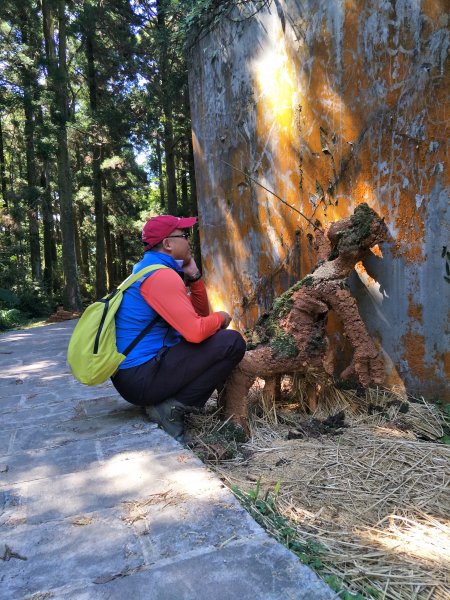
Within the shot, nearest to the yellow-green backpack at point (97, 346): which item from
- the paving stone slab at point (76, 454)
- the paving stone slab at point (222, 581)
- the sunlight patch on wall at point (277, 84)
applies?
the paving stone slab at point (76, 454)

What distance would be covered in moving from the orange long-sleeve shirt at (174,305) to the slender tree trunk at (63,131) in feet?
44.4

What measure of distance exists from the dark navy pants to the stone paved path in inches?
10.5

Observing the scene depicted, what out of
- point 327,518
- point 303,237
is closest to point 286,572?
point 327,518

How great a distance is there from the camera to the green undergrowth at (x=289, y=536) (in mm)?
1566

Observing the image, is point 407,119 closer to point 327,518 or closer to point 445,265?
point 445,265

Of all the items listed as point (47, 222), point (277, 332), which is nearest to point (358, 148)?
point (277, 332)

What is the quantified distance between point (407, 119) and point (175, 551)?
3.05 metres

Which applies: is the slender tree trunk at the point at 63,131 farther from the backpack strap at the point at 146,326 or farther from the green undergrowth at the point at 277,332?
the green undergrowth at the point at 277,332

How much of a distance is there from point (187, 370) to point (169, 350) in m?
0.18

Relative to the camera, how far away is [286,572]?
155 centimetres

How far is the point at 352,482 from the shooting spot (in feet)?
8.14

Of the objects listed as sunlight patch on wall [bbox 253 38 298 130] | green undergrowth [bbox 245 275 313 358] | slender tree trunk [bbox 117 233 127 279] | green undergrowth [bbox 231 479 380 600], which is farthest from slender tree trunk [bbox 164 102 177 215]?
slender tree trunk [bbox 117 233 127 279]

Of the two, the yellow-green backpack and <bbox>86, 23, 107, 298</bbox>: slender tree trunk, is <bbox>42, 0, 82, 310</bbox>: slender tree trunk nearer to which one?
<bbox>86, 23, 107, 298</bbox>: slender tree trunk

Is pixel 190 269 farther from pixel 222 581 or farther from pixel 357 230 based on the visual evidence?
pixel 222 581
